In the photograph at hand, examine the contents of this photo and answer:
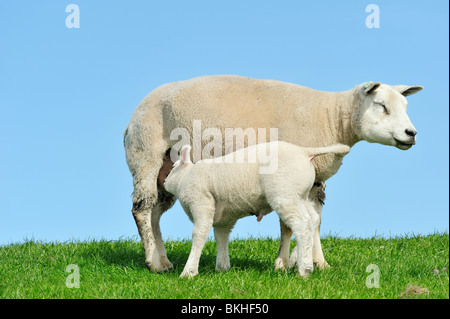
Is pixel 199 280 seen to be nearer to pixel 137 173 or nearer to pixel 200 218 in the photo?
pixel 200 218

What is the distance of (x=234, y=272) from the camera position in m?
7.41

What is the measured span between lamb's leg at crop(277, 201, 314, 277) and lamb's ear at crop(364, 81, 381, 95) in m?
1.83

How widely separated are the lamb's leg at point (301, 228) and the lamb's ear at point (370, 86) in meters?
1.83

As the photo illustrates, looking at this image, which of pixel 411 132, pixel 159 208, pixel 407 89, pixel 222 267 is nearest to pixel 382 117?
pixel 411 132

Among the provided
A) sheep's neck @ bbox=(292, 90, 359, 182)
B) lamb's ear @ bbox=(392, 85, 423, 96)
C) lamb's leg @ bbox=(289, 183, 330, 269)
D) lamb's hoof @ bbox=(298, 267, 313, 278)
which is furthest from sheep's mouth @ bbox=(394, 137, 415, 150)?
lamb's hoof @ bbox=(298, 267, 313, 278)

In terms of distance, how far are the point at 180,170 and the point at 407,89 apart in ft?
10.8

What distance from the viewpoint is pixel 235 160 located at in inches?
282

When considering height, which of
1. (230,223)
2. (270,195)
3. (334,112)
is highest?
(334,112)

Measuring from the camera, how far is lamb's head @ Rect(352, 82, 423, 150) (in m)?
7.57

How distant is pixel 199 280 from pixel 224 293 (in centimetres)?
68

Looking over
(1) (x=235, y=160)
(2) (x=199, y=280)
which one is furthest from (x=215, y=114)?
(2) (x=199, y=280)

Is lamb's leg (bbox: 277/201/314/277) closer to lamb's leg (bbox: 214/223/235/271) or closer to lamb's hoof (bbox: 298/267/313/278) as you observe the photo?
lamb's hoof (bbox: 298/267/313/278)

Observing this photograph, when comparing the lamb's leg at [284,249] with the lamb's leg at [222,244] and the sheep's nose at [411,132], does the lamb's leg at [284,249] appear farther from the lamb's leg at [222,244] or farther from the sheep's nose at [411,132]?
the sheep's nose at [411,132]

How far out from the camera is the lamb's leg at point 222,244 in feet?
25.1
